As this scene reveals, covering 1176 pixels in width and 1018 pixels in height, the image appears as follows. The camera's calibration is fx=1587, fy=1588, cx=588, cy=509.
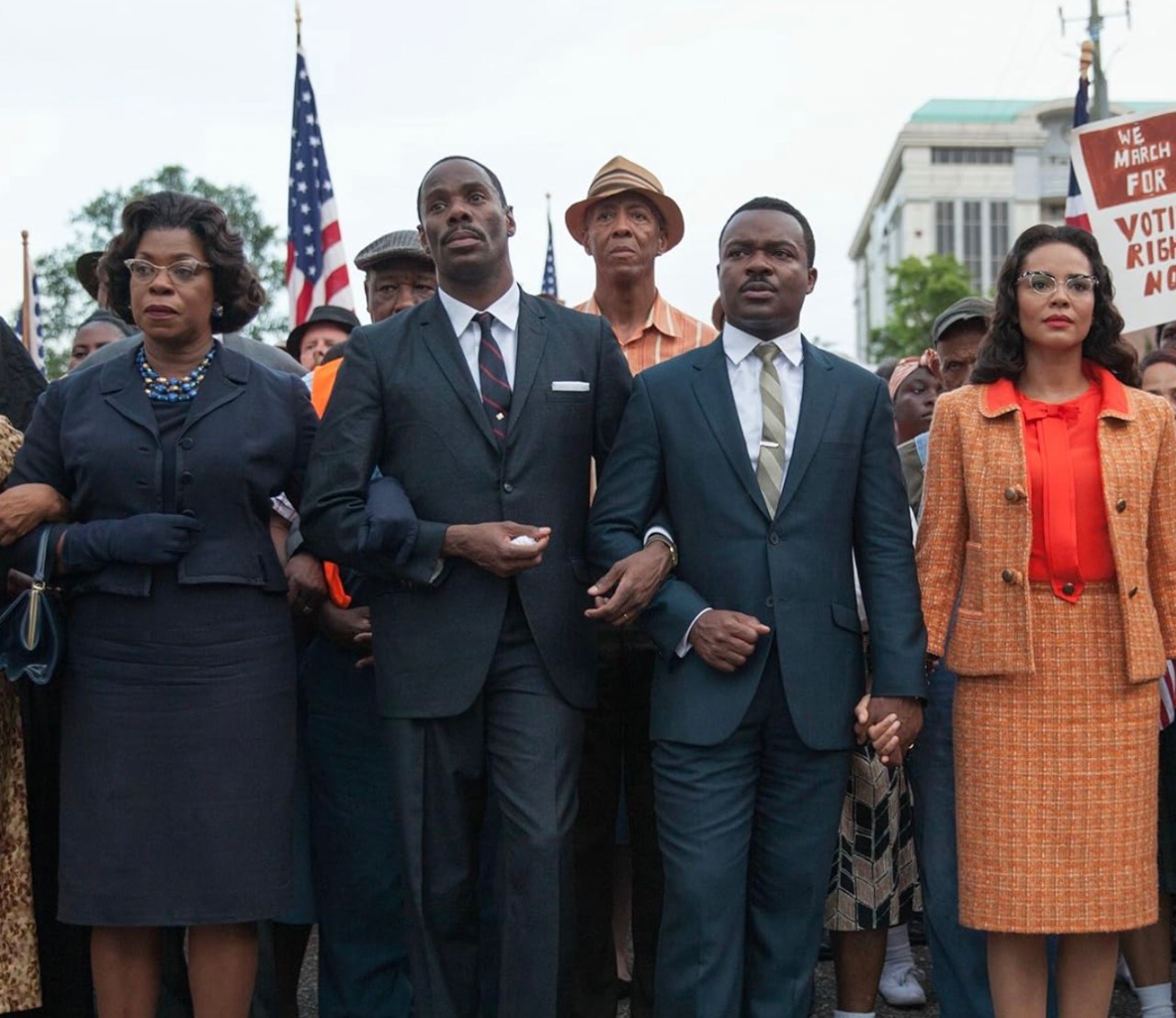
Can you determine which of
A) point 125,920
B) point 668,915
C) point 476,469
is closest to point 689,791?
point 668,915

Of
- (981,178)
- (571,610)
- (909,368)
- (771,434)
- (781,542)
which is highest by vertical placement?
(981,178)

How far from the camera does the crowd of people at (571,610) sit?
4.17m

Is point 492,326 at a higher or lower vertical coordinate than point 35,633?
higher

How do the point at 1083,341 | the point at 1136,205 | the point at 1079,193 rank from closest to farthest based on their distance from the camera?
1. the point at 1083,341
2. the point at 1136,205
3. the point at 1079,193

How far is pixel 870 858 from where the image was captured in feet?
15.8

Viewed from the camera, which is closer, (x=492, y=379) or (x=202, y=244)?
(x=492, y=379)

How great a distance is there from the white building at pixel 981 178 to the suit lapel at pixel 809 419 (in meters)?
91.9

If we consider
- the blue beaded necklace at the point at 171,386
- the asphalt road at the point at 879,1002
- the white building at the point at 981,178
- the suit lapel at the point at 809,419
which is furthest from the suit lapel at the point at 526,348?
the white building at the point at 981,178

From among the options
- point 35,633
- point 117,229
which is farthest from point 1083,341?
point 117,229

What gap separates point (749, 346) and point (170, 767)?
195 cm

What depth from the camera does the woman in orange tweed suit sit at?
4301 millimetres

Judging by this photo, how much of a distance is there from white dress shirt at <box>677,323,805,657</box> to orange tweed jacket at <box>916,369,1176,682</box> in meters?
0.45

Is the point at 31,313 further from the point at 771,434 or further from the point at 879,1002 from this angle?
the point at 771,434

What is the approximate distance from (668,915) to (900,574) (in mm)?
1111
